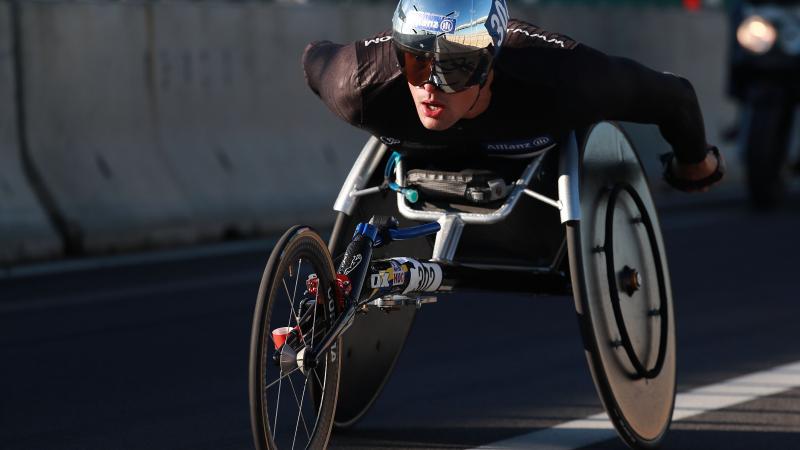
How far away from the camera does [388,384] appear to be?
7113mm

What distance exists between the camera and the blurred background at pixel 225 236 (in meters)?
6.53

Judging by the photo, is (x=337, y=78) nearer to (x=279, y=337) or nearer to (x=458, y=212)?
(x=458, y=212)

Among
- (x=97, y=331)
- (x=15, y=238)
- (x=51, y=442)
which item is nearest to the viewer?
(x=51, y=442)

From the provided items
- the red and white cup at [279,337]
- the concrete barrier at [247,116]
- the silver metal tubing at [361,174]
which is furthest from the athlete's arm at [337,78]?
the concrete barrier at [247,116]

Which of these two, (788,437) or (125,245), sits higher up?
(788,437)

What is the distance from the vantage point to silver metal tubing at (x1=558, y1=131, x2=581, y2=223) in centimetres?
566

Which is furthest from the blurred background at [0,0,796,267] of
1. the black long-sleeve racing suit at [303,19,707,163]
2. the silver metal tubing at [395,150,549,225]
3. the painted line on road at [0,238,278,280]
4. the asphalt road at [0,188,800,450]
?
the black long-sleeve racing suit at [303,19,707,163]

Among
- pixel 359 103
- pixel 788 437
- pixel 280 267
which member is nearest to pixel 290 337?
pixel 280 267

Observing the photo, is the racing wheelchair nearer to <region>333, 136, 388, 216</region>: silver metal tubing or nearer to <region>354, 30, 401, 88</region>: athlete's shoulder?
<region>333, 136, 388, 216</region>: silver metal tubing

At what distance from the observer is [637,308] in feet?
19.9

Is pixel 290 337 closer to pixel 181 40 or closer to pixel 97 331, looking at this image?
pixel 97 331

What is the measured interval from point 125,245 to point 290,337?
21.5ft

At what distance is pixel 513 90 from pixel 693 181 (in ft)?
3.39

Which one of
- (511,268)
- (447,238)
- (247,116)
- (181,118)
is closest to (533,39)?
(447,238)
